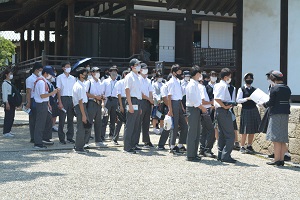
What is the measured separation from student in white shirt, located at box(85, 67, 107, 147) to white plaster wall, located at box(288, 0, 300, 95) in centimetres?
420

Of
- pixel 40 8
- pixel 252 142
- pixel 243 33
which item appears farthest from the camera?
pixel 40 8

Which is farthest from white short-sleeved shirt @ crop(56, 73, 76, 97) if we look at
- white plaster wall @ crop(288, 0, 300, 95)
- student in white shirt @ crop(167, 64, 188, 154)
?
white plaster wall @ crop(288, 0, 300, 95)

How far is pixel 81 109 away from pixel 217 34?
15.2m

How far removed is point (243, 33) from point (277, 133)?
12.7 feet

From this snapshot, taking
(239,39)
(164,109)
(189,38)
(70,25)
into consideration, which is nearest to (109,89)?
(164,109)

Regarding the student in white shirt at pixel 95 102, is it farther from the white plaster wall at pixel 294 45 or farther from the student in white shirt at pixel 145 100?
the white plaster wall at pixel 294 45

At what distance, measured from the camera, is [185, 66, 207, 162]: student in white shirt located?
326 inches

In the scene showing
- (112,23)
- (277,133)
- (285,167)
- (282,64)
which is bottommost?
(285,167)

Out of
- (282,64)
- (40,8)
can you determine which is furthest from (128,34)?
(282,64)

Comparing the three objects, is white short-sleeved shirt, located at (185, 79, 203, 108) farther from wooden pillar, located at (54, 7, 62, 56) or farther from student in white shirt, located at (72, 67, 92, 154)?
wooden pillar, located at (54, 7, 62, 56)

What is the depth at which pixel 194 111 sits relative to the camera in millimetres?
8391

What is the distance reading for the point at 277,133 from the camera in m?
8.03

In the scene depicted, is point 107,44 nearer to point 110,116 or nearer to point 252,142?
point 110,116

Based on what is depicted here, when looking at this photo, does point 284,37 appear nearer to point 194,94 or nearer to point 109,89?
point 194,94
